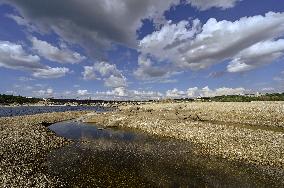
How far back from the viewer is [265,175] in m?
24.4

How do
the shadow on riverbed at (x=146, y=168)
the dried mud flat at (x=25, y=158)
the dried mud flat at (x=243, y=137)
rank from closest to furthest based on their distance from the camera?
the dried mud flat at (x=25, y=158), the shadow on riverbed at (x=146, y=168), the dried mud flat at (x=243, y=137)

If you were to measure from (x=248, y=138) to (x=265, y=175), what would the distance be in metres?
12.8

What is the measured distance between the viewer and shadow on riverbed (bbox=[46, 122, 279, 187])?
22703 mm

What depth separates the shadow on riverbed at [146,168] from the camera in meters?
22.7

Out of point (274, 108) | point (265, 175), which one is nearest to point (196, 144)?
point (265, 175)

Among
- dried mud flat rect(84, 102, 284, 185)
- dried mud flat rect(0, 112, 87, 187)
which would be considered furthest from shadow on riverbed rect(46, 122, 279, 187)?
dried mud flat rect(84, 102, 284, 185)

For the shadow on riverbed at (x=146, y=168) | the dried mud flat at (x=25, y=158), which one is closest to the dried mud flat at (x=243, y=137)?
the shadow on riverbed at (x=146, y=168)

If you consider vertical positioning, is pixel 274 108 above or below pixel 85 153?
above

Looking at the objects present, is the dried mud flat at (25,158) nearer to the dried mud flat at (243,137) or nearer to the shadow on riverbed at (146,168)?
the shadow on riverbed at (146,168)

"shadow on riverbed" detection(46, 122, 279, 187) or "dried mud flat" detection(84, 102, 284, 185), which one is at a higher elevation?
"dried mud flat" detection(84, 102, 284, 185)

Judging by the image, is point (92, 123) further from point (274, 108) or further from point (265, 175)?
point (265, 175)

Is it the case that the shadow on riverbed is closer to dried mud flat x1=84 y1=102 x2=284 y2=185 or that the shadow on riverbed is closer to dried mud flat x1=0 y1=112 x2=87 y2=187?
dried mud flat x1=0 y1=112 x2=87 y2=187

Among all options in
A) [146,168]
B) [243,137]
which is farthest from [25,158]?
[243,137]

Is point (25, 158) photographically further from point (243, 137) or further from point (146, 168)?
point (243, 137)
